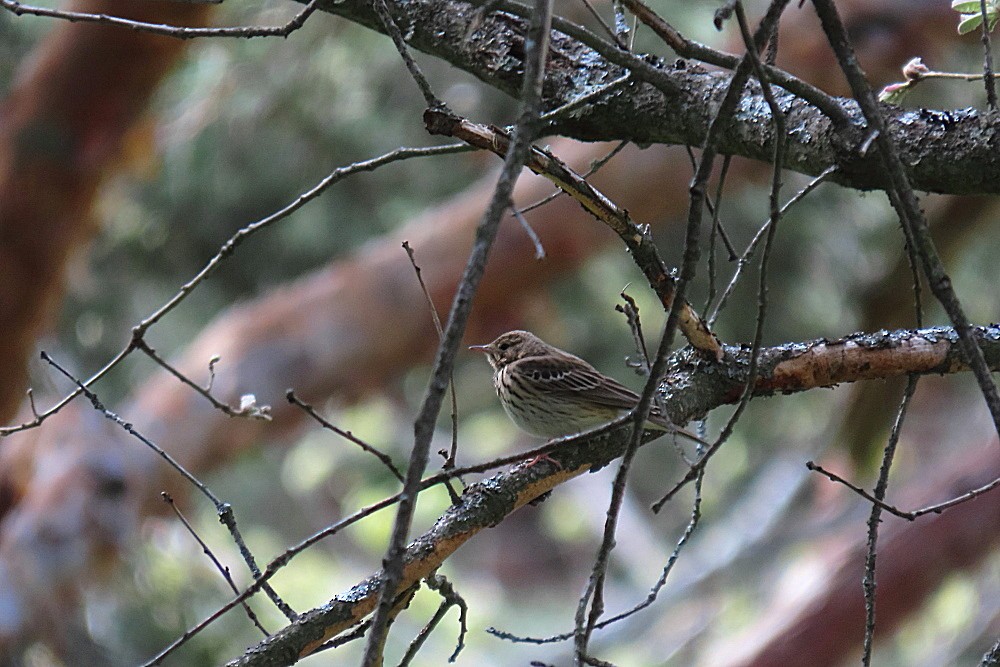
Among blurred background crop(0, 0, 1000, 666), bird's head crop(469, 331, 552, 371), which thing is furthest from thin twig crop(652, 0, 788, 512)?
blurred background crop(0, 0, 1000, 666)

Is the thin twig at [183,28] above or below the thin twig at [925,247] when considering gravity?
above

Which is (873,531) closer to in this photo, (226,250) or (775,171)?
(775,171)

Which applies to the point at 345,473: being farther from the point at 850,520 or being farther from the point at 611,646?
the point at 850,520

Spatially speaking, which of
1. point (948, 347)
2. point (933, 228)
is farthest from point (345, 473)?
point (948, 347)

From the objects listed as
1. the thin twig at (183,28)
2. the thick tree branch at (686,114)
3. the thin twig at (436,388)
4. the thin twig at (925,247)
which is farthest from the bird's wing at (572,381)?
the thin twig at (436,388)

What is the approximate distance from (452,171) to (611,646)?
167 inches

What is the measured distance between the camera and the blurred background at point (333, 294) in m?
6.40

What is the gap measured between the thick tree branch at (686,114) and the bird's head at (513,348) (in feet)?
5.44

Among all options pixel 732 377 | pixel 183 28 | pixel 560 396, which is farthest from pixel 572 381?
pixel 183 28

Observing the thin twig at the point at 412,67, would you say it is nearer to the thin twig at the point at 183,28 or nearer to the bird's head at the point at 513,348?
the thin twig at the point at 183,28

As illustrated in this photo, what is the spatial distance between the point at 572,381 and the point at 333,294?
3590 mm

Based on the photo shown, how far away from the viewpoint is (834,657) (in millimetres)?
7512

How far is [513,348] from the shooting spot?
4457 mm

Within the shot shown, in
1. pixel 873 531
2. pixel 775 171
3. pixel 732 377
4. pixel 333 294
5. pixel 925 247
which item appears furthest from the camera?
pixel 333 294
